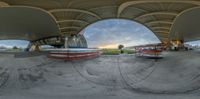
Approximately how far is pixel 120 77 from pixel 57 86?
2.43 feet

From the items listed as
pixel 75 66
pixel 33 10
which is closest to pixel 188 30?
pixel 75 66

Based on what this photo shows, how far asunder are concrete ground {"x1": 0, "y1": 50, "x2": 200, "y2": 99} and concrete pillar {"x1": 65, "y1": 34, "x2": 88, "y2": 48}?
222mm

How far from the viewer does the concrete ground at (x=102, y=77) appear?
2.28 m

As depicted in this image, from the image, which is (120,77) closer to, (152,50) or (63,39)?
(152,50)

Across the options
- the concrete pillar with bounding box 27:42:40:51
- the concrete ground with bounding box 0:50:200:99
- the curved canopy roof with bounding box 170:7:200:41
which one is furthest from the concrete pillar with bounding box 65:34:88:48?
the curved canopy roof with bounding box 170:7:200:41

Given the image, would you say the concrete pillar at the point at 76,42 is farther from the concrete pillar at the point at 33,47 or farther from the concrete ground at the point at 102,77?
the concrete pillar at the point at 33,47

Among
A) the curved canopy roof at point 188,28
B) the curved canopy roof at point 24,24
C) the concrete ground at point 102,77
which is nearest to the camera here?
the concrete ground at point 102,77

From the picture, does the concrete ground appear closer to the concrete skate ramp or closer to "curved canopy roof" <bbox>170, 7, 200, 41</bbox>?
the concrete skate ramp

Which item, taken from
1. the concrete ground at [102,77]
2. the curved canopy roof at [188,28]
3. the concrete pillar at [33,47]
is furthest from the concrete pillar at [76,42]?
the curved canopy roof at [188,28]

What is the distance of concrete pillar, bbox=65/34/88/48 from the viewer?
9.24ft

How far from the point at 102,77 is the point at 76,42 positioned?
645 mm

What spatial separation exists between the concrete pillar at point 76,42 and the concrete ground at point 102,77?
0.22m

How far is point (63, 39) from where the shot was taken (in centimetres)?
295

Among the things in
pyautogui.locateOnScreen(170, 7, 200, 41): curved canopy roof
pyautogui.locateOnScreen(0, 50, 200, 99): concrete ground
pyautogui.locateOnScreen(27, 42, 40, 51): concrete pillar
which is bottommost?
pyautogui.locateOnScreen(0, 50, 200, 99): concrete ground
